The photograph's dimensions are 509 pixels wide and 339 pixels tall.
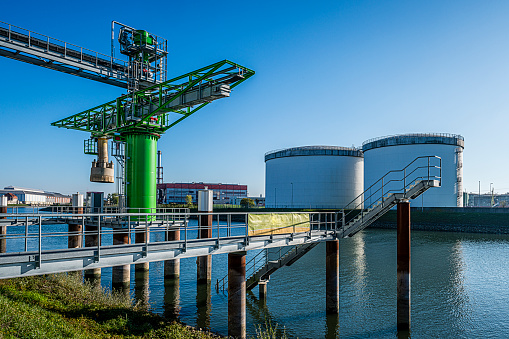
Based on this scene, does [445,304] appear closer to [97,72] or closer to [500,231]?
[97,72]

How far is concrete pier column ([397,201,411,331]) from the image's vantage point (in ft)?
57.1

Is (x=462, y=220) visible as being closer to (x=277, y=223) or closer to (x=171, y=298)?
(x=171, y=298)

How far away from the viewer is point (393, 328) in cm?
1834

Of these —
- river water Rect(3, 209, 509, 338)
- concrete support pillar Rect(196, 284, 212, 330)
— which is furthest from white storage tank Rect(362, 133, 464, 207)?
concrete support pillar Rect(196, 284, 212, 330)

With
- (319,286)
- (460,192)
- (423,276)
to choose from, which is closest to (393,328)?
(319,286)

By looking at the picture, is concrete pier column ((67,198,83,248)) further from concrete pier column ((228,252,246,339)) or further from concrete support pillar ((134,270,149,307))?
concrete pier column ((228,252,246,339))

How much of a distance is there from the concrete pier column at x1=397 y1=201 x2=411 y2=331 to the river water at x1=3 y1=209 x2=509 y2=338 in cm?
87

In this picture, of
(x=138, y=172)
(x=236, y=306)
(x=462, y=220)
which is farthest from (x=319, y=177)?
(x=236, y=306)

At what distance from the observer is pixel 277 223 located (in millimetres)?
17828

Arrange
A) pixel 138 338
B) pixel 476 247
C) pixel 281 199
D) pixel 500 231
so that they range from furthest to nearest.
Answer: pixel 281 199, pixel 500 231, pixel 476 247, pixel 138 338

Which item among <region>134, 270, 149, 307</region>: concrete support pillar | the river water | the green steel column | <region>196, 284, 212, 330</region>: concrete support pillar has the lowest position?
the river water

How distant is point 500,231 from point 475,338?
174 feet

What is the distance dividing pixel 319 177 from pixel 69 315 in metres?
85.9

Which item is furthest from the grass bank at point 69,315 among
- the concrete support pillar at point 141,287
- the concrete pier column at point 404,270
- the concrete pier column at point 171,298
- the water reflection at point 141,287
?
the concrete pier column at point 404,270
